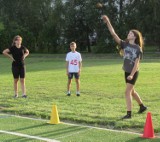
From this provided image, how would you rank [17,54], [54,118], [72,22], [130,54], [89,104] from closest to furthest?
[54,118]
[130,54]
[89,104]
[17,54]
[72,22]

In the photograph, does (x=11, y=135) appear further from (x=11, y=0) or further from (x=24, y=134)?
(x=11, y=0)

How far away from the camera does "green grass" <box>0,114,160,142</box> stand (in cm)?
659

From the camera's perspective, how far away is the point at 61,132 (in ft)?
23.5

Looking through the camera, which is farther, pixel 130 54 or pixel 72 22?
pixel 72 22

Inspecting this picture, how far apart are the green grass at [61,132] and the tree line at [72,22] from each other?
41.9 m

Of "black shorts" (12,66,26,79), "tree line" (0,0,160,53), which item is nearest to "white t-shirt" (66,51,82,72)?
"black shorts" (12,66,26,79)

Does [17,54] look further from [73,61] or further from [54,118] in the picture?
[54,118]

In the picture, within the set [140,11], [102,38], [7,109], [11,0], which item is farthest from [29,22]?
[7,109]

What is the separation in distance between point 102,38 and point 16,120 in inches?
1876

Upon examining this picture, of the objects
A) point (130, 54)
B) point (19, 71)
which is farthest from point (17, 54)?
point (130, 54)

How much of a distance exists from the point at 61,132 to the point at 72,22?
164ft

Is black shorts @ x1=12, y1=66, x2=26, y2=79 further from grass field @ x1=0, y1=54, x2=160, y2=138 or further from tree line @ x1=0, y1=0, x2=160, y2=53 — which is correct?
tree line @ x1=0, y1=0, x2=160, y2=53

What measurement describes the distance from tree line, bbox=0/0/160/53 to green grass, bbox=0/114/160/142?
137 feet

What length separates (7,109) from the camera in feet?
31.8
